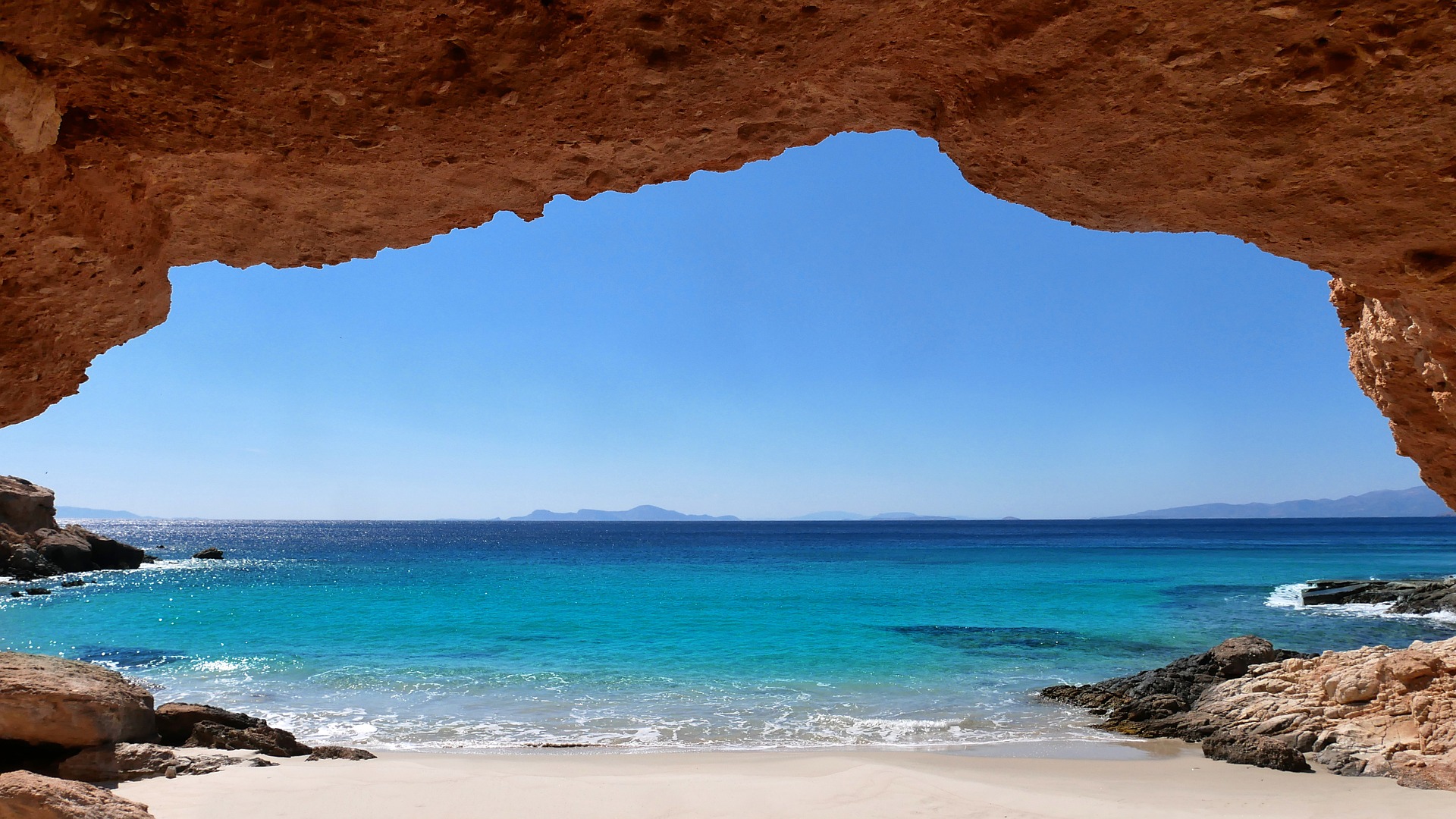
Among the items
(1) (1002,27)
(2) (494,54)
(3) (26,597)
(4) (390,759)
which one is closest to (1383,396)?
(1) (1002,27)

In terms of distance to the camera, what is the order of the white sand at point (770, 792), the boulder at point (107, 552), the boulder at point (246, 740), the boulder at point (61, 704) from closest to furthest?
the white sand at point (770, 792) < the boulder at point (61, 704) < the boulder at point (246, 740) < the boulder at point (107, 552)

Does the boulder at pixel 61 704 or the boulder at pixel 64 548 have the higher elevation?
the boulder at pixel 61 704

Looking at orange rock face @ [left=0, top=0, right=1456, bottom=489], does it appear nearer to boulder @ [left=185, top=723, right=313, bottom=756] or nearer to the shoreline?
the shoreline

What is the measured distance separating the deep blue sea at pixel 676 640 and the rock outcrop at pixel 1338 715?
4.29ft

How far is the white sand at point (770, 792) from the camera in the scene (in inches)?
246

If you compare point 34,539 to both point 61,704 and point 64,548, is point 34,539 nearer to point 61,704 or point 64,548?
point 64,548

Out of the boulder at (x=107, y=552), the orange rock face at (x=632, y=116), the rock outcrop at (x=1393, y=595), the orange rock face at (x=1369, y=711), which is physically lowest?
the boulder at (x=107, y=552)

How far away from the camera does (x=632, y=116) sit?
267 centimetres

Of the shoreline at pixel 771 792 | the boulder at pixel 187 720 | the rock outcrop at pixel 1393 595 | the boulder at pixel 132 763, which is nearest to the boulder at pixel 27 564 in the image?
the boulder at pixel 187 720

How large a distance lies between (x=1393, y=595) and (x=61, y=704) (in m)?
30.8

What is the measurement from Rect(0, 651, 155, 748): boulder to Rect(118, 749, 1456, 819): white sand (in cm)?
68

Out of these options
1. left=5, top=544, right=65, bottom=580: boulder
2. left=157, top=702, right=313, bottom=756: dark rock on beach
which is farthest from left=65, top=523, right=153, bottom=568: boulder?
left=157, top=702, right=313, bottom=756: dark rock on beach

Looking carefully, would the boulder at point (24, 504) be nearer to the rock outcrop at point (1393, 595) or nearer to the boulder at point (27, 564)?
the boulder at point (27, 564)

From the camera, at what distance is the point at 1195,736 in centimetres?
938
